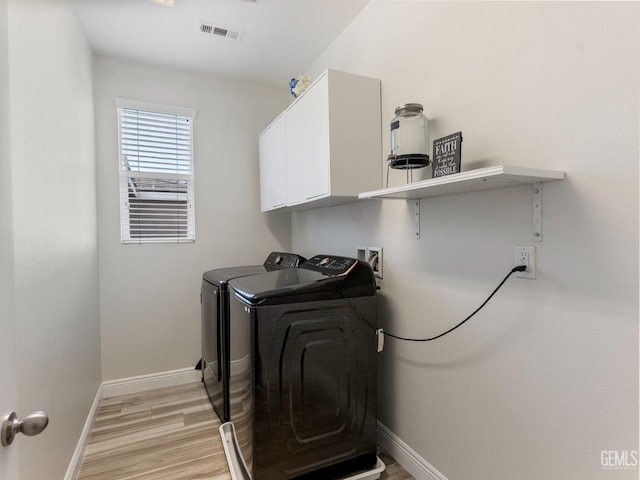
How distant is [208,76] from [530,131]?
8.74 feet

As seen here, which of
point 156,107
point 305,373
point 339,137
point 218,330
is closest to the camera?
point 305,373

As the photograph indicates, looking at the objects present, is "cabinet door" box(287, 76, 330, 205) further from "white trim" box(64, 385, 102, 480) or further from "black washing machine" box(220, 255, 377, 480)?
"white trim" box(64, 385, 102, 480)

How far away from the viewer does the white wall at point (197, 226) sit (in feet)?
8.84

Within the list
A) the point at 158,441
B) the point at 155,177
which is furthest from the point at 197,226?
the point at 158,441

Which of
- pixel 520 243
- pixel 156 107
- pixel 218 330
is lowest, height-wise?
pixel 218 330

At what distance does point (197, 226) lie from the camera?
2.96 m

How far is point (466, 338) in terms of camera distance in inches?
58.4

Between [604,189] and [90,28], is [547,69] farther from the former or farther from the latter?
[90,28]

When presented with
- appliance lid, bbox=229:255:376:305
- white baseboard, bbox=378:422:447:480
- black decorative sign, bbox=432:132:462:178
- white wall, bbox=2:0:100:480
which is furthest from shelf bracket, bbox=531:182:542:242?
white wall, bbox=2:0:100:480

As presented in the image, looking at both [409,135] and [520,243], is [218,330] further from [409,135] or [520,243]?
[520,243]

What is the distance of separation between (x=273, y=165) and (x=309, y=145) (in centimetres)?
68

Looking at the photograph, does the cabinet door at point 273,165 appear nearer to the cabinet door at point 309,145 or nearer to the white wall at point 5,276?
the cabinet door at point 309,145

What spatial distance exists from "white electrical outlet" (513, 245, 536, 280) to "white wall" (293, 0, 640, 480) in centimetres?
2

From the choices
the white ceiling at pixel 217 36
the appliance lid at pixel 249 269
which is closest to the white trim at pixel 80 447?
the appliance lid at pixel 249 269
